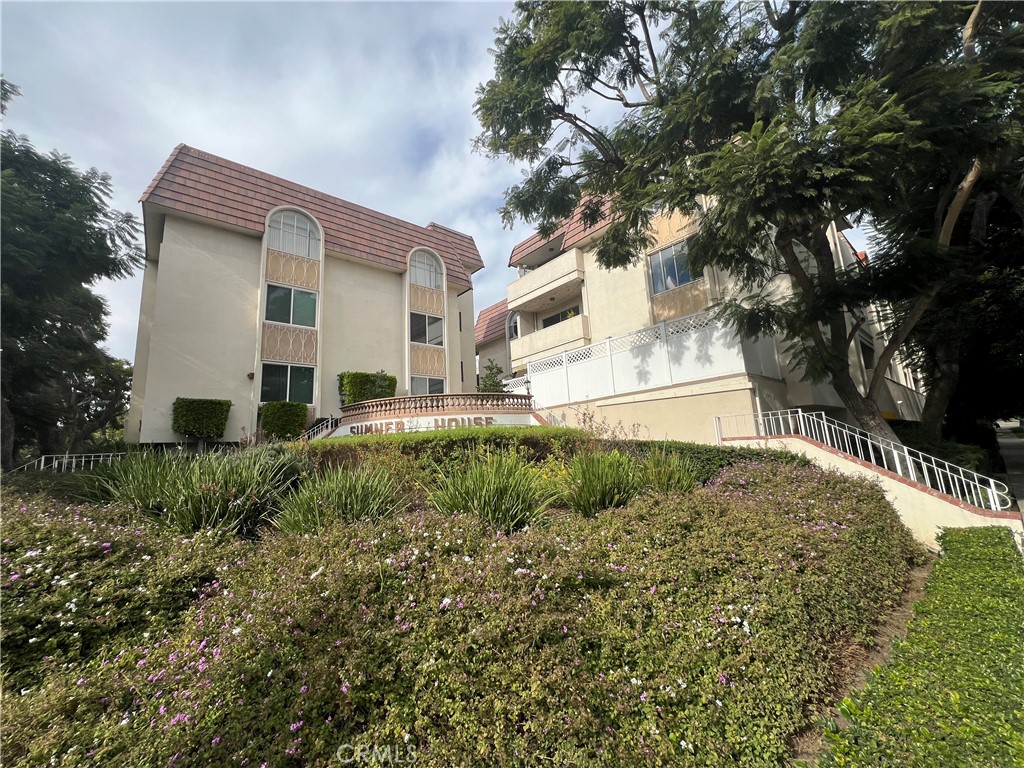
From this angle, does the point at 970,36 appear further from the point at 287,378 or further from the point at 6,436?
the point at 6,436

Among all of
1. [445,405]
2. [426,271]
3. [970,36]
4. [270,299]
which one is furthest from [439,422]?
[970,36]

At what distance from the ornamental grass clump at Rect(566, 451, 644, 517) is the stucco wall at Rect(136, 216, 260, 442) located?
14.8 metres

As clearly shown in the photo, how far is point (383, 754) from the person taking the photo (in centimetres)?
222

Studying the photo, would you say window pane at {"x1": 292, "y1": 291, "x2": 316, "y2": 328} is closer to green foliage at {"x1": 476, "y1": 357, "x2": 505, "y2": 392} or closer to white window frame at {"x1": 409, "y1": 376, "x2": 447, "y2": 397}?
white window frame at {"x1": 409, "y1": 376, "x2": 447, "y2": 397}

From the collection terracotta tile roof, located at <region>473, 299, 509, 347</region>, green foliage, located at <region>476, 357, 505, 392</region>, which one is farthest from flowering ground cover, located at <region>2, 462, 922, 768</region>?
terracotta tile roof, located at <region>473, 299, 509, 347</region>

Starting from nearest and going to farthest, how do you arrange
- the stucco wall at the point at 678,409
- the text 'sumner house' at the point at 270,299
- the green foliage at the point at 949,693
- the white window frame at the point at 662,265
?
the green foliage at the point at 949,693, the stucco wall at the point at 678,409, the text 'sumner house' at the point at 270,299, the white window frame at the point at 662,265

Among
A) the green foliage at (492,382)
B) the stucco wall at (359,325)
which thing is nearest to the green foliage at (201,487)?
the stucco wall at (359,325)

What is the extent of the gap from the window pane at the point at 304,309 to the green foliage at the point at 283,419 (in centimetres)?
362

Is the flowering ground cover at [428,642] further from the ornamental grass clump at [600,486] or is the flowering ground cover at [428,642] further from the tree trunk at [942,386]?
the tree trunk at [942,386]

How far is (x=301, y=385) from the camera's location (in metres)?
16.7

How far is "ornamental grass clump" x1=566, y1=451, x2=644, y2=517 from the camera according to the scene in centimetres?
530

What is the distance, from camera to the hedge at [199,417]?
1398 cm

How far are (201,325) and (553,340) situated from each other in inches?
563

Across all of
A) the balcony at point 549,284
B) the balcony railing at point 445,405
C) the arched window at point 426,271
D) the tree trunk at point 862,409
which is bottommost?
the tree trunk at point 862,409
